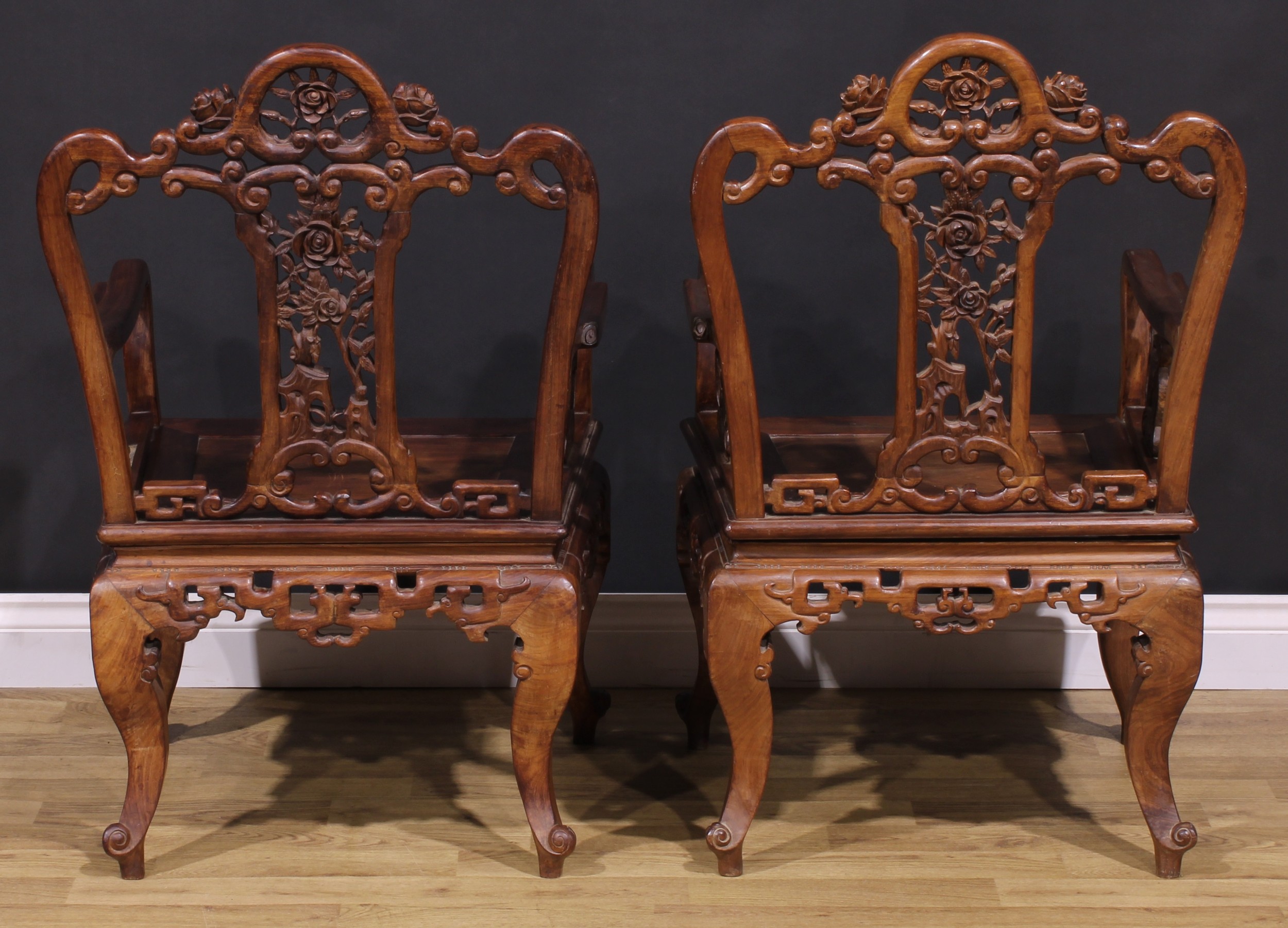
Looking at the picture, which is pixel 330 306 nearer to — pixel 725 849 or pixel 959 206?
pixel 959 206

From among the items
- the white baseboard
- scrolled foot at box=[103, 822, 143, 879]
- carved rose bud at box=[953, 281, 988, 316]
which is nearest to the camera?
carved rose bud at box=[953, 281, 988, 316]

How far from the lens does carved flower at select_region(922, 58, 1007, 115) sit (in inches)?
67.9

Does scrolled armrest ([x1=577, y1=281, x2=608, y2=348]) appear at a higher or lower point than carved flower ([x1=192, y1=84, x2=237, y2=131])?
lower

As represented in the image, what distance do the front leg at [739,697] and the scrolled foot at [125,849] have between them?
87 cm

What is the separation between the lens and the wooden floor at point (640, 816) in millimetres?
2057

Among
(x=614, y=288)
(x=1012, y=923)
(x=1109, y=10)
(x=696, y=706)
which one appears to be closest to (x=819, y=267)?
(x=614, y=288)

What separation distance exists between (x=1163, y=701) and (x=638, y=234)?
1202mm

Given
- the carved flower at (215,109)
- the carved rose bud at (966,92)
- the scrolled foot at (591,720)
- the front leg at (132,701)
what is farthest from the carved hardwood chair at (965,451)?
the front leg at (132,701)

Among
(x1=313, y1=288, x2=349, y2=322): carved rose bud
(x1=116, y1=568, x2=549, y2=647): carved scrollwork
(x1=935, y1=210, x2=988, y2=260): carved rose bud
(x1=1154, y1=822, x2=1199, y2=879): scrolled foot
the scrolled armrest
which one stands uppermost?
(x1=935, y1=210, x2=988, y2=260): carved rose bud

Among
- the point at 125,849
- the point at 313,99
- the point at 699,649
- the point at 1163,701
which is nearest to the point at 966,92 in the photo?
the point at 313,99

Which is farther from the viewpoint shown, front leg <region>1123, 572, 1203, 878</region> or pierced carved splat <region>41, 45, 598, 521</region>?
front leg <region>1123, 572, 1203, 878</region>

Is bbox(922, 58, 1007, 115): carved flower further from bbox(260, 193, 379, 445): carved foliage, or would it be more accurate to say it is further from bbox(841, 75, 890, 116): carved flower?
bbox(260, 193, 379, 445): carved foliage

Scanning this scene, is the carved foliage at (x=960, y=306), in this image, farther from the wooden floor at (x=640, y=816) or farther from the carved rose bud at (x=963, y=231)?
the wooden floor at (x=640, y=816)

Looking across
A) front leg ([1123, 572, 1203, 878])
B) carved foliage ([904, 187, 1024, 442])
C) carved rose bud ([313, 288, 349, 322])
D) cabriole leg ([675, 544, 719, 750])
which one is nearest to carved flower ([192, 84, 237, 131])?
carved rose bud ([313, 288, 349, 322])
